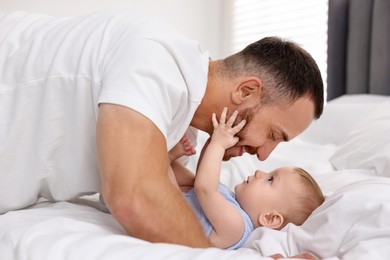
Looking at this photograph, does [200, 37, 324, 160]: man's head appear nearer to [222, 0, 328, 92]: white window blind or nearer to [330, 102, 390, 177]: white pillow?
[330, 102, 390, 177]: white pillow

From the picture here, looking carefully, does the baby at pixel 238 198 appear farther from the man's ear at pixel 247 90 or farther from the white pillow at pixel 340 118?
the white pillow at pixel 340 118

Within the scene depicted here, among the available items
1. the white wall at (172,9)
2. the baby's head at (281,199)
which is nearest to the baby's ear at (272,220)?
the baby's head at (281,199)

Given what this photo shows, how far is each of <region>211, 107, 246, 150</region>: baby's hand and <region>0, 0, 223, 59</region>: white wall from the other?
2.38 m

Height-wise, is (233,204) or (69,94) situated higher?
(69,94)

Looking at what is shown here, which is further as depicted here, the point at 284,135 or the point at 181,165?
the point at 181,165

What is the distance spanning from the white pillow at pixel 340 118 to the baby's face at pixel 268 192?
991 mm

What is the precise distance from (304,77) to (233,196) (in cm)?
40

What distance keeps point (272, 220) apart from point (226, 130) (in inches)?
11.3

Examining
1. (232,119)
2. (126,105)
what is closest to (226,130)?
(232,119)

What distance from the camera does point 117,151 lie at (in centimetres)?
88

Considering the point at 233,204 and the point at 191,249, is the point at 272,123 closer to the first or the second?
the point at 233,204

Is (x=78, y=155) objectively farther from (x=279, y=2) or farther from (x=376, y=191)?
(x=279, y=2)

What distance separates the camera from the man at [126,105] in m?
0.90

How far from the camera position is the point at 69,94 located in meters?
1.09
